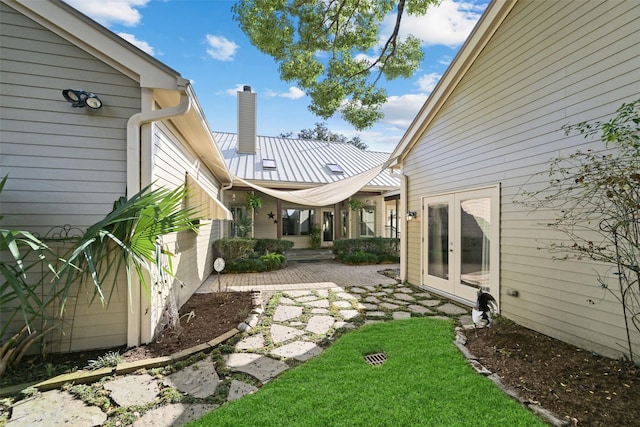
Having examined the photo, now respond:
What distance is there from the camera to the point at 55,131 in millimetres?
3225

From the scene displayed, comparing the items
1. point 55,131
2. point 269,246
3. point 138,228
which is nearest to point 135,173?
point 138,228

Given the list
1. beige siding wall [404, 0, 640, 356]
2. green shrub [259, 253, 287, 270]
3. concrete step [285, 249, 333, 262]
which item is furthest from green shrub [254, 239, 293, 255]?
beige siding wall [404, 0, 640, 356]

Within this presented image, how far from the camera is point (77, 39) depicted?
328 cm

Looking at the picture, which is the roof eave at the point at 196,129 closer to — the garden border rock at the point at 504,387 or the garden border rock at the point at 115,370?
the garden border rock at the point at 115,370

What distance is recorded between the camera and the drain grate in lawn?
3.10m

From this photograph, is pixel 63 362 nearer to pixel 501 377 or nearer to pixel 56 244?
pixel 56 244

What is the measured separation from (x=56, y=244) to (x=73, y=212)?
0.40 m

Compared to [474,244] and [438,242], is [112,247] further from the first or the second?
[438,242]

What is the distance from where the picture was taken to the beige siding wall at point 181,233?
12.6 feet

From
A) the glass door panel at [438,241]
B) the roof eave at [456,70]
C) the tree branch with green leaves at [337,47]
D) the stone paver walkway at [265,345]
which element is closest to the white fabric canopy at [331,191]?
the roof eave at [456,70]

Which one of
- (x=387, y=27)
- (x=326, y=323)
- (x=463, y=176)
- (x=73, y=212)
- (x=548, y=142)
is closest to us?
(x=73, y=212)

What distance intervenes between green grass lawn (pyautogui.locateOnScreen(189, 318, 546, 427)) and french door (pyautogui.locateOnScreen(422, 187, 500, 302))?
2176 mm

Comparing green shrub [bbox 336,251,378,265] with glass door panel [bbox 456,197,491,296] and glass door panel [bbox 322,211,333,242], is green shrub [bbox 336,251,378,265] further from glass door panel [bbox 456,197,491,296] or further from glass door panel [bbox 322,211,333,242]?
glass door panel [bbox 456,197,491,296]

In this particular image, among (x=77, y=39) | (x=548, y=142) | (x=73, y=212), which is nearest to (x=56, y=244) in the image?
(x=73, y=212)
